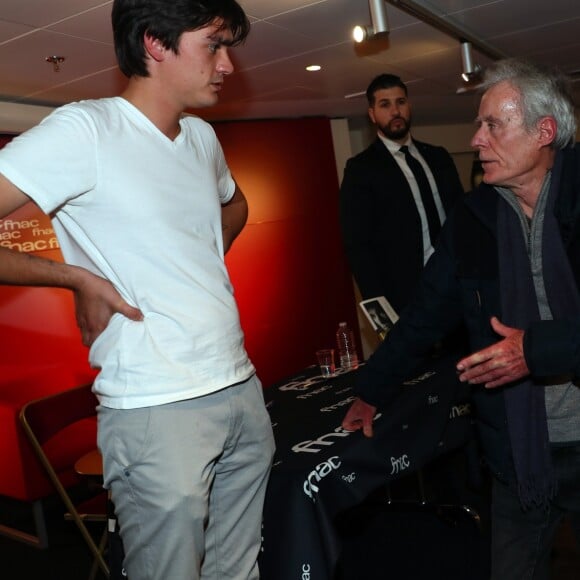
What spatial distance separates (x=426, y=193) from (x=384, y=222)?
0.25 meters

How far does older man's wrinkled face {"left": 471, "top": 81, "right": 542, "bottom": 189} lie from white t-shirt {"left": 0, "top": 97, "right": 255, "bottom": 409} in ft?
2.68

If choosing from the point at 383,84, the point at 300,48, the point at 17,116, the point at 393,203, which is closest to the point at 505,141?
the point at 393,203

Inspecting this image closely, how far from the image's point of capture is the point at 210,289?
5.37ft

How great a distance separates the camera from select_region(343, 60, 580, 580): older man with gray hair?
1.80 meters

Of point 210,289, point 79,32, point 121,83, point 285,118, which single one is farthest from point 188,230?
point 285,118

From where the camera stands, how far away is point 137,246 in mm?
1545

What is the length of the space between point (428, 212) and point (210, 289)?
234 cm

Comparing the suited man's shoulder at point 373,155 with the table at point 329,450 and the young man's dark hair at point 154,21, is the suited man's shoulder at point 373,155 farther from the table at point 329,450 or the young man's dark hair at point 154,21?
the young man's dark hair at point 154,21

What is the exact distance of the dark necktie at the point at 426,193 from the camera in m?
3.78

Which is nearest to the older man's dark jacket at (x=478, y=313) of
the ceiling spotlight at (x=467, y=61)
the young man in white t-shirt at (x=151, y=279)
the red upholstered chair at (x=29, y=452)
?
the young man in white t-shirt at (x=151, y=279)

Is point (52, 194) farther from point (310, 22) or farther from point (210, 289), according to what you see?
point (310, 22)

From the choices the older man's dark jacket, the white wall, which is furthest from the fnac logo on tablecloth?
the white wall

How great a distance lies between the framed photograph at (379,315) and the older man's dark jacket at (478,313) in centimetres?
93

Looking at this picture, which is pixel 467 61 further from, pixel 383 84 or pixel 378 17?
pixel 378 17
